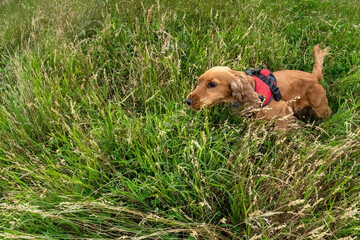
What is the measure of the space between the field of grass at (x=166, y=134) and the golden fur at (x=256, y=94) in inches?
6.1

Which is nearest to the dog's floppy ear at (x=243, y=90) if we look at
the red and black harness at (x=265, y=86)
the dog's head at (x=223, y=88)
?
the dog's head at (x=223, y=88)

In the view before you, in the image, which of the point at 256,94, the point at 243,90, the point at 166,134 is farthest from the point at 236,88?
the point at 166,134

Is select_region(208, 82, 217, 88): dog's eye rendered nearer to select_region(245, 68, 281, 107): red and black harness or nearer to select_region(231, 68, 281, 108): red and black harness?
select_region(231, 68, 281, 108): red and black harness

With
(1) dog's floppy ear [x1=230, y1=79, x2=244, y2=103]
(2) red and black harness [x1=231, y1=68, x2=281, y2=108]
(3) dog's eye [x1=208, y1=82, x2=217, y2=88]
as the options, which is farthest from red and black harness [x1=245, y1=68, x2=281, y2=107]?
(3) dog's eye [x1=208, y1=82, x2=217, y2=88]

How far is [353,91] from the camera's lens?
300cm

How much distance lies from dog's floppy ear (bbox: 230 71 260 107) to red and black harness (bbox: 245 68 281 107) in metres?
0.12

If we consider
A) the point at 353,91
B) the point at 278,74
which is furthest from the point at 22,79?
the point at 353,91

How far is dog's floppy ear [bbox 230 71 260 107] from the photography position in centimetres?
237

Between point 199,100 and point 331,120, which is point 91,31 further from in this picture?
point 331,120

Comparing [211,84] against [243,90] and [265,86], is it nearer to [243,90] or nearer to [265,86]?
[243,90]

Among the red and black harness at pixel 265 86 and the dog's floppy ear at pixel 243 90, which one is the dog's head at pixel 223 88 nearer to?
the dog's floppy ear at pixel 243 90

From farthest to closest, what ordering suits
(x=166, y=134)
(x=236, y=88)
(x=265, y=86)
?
(x=265, y=86), (x=236, y=88), (x=166, y=134)

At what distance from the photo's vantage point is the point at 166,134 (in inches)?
84.7

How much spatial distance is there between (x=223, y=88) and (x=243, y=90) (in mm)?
191
